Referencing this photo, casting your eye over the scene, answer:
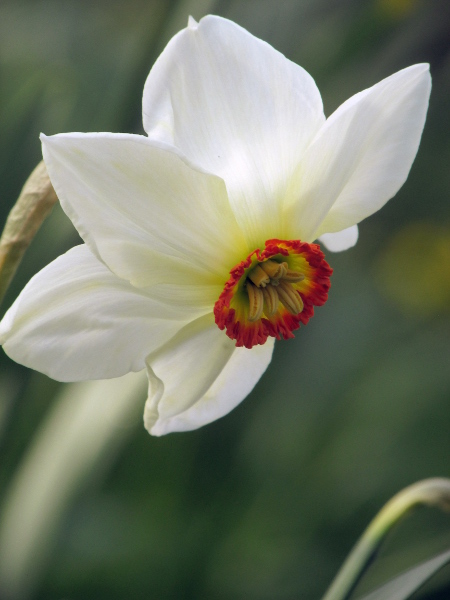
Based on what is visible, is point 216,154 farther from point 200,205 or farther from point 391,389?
point 391,389

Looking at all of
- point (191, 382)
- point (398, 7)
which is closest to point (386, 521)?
point (191, 382)

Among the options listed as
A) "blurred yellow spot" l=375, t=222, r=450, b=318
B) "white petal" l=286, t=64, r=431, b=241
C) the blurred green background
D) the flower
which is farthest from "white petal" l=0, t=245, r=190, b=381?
"blurred yellow spot" l=375, t=222, r=450, b=318

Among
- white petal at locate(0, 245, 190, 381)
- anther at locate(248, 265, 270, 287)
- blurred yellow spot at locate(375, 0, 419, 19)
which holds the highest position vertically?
blurred yellow spot at locate(375, 0, 419, 19)

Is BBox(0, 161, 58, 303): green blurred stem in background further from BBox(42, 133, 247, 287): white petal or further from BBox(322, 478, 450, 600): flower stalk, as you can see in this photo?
BBox(322, 478, 450, 600): flower stalk

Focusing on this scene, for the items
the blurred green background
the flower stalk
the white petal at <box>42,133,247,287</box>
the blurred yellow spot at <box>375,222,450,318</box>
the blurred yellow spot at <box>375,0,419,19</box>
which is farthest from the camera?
the blurred yellow spot at <box>375,222,450,318</box>

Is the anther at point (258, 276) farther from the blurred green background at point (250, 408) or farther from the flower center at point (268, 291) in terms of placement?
the blurred green background at point (250, 408)

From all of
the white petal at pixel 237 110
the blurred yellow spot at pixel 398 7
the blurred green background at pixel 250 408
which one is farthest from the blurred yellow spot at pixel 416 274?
the white petal at pixel 237 110

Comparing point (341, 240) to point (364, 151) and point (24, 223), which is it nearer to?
point (364, 151)

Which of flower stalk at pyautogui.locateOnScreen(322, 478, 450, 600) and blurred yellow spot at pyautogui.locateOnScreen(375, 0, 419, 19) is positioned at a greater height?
blurred yellow spot at pyautogui.locateOnScreen(375, 0, 419, 19)
